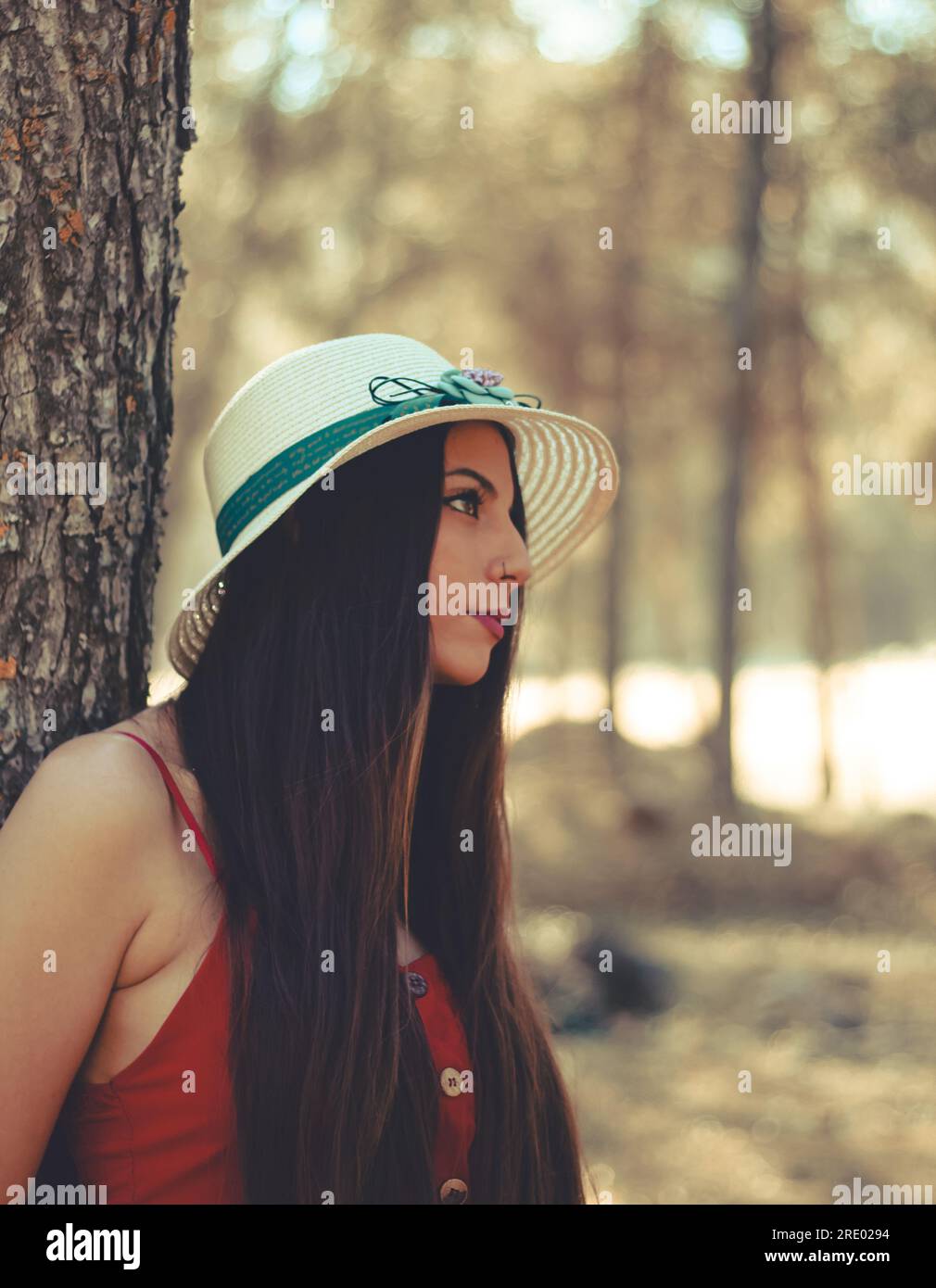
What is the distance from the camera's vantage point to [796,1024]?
623cm

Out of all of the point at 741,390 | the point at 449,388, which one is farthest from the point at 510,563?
the point at 741,390

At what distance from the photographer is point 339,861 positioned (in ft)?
6.15

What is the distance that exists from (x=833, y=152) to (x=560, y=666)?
16511 millimetres

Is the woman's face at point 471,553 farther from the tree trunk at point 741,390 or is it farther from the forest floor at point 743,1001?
the tree trunk at point 741,390

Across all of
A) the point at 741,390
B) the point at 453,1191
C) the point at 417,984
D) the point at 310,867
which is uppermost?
the point at 741,390

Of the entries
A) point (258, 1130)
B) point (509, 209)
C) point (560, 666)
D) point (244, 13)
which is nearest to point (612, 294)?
point (509, 209)

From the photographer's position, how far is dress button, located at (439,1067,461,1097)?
6.45 feet

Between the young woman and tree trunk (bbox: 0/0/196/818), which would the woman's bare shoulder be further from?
tree trunk (bbox: 0/0/196/818)

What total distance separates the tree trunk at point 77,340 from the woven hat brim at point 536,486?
7.4 inches

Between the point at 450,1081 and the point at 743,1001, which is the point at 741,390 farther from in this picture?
the point at 450,1081

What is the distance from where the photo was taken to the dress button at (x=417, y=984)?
2.01 meters

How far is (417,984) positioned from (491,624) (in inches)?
23.1

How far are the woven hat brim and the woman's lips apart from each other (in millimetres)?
313
